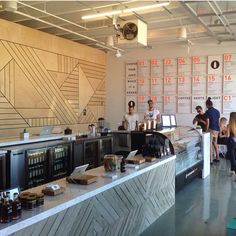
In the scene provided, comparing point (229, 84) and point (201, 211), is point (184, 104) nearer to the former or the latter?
point (229, 84)

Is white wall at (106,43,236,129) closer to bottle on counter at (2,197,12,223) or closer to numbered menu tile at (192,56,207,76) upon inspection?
numbered menu tile at (192,56,207,76)

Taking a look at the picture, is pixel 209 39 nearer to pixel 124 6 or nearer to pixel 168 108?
pixel 168 108

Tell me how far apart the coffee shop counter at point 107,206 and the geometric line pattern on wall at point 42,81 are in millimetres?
5275

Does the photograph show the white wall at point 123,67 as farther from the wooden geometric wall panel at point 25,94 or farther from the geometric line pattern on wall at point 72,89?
the wooden geometric wall panel at point 25,94

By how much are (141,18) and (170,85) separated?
142 inches

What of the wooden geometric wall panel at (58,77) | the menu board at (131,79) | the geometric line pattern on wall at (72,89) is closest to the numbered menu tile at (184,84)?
the menu board at (131,79)

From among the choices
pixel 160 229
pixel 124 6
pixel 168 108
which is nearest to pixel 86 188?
pixel 160 229

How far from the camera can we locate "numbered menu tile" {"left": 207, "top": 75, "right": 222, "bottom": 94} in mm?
10719

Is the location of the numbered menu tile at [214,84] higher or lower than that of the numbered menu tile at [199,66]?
lower

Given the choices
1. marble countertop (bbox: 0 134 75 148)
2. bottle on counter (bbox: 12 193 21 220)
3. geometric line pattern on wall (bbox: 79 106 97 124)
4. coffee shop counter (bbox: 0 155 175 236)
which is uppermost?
geometric line pattern on wall (bbox: 79 106 97 124)

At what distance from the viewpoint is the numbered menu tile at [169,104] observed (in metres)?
11.4

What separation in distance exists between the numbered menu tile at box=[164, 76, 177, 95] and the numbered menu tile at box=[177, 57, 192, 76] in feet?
1.09

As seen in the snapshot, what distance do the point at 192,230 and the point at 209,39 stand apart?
7.75 m

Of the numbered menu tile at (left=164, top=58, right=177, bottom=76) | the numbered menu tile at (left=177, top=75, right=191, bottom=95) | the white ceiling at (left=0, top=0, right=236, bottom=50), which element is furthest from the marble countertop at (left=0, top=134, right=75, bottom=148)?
the numbered menu tile at (left=164, top=58, right=177, bottom=76)
